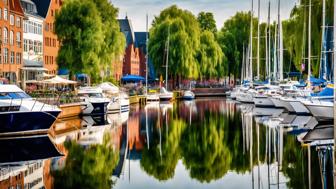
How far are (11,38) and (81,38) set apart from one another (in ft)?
26.8

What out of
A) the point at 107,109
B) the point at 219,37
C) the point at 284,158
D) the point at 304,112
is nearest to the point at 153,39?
the point at 219,37

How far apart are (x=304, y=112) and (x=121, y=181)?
32.3 meters

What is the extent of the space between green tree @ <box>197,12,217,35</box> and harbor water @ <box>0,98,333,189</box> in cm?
7990

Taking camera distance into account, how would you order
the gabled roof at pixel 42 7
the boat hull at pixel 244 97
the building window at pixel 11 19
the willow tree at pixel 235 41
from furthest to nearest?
1. the willow tree at pixel 235 41
2. the gabled roof at pixel 42 7
3. the boat hull at pixel 244 97
4. the building window at pixel 11 19

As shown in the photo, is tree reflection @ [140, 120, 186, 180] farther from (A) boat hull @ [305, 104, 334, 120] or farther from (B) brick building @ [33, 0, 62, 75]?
(B) brick building @ [33, 0, 62, 75]

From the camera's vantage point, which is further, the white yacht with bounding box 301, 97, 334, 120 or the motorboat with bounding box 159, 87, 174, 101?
the motorboat with bounding box 159, 87, 174, 101

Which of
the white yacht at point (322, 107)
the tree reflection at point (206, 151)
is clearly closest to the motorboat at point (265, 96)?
the tree reflection at point (206, 151)

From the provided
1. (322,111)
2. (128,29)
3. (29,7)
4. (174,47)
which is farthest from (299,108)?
(128,29)

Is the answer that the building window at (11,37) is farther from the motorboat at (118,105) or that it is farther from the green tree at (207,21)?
the green tree at (207,21)

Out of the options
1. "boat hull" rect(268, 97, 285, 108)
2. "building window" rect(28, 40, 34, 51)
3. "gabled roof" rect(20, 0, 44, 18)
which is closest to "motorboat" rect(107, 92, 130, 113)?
"boat hull" rect(268, 97, 285, 108)

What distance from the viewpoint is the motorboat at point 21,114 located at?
35.6m

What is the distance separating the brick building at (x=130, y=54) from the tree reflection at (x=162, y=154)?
76.7 meters

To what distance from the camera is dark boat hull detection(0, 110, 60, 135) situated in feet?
117

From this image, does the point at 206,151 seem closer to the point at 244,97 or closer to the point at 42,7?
the point at 244,97
